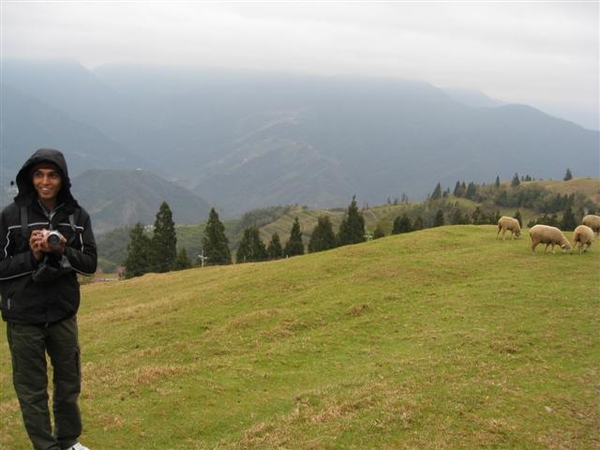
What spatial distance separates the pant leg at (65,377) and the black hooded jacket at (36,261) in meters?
0.35

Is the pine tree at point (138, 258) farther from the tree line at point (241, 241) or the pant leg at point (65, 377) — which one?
the pant leg at point (65, 377)

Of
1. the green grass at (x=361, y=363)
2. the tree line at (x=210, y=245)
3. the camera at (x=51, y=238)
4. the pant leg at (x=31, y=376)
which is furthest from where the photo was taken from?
the tree line at (x=210, y=245)

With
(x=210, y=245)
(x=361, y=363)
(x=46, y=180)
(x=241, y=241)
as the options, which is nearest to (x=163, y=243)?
(x=210, y=245)

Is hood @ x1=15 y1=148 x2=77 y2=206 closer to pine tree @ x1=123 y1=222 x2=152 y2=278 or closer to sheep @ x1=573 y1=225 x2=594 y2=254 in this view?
sheep @ x1=573 y1=225 x2=594 y2=254

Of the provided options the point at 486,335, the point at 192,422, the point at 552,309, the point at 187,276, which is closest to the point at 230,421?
the point at 192,422

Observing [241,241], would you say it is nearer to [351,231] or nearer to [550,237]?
[351,231]

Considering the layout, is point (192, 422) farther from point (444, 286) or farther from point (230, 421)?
point (444, 286)

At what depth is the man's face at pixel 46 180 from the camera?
8.18 m

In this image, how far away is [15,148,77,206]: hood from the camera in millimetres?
8094

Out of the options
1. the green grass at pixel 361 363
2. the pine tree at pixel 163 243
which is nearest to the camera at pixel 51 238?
the green grass at pixel 361 363

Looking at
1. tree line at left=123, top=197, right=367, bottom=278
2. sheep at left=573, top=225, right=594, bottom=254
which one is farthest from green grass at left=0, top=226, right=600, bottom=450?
tree line at left=123, top=197, right=367, bottom=278

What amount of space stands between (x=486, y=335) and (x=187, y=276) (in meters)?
31.7

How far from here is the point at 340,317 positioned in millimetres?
20359

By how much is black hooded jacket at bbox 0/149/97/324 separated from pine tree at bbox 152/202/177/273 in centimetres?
7167
